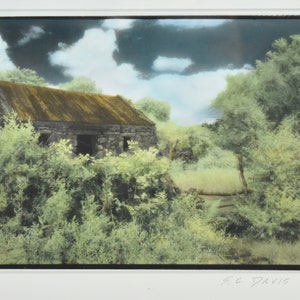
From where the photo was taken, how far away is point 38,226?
3438 mm

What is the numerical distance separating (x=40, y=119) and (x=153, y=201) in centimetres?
116

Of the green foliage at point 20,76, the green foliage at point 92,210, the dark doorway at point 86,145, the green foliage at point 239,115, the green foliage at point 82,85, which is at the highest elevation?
the green foliage at point 20,76

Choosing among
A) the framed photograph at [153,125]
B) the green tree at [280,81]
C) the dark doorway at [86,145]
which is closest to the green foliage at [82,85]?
the framed photograph at [153,125]

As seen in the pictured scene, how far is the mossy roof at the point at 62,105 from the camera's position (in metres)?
3.54

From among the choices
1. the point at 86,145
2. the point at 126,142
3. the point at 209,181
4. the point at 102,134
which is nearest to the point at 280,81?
the point at 209,181

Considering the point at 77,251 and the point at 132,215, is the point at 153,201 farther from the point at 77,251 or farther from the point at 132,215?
the point at 77,251

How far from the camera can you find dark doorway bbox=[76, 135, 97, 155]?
3527 mm

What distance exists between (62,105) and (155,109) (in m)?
0.79

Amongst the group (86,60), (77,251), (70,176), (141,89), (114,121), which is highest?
(86,60)

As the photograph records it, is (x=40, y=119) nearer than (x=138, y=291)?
No

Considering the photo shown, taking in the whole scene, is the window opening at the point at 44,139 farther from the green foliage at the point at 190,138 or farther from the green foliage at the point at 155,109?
the green foliage at the point at 190,138

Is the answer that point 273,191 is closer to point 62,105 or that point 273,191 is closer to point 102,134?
point 102,134
